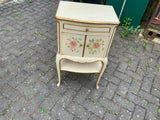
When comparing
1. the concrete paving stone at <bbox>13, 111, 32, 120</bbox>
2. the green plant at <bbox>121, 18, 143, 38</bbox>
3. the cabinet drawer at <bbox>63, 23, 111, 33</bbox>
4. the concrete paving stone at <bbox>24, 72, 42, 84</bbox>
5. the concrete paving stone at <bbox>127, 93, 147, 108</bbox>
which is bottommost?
the concrete paving stone at <bbox>13, 111, 32, 120</bbox>

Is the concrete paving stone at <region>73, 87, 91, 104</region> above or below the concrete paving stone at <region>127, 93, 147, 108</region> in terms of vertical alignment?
below

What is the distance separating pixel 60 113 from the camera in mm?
2172

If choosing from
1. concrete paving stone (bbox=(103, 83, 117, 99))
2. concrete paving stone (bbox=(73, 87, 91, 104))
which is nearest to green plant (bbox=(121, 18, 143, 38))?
concrete paving stone (bbox=(103, 83, 117, 99))

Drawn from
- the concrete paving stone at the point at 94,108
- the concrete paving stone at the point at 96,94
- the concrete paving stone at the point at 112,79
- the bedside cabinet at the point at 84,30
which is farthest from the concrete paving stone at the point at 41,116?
the concrete paving stone at the point at 112,79

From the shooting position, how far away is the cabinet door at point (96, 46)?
6.05 ft

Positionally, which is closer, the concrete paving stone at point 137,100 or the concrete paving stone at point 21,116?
the concrete paving stone at point 21,116

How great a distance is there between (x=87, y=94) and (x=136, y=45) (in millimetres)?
2178

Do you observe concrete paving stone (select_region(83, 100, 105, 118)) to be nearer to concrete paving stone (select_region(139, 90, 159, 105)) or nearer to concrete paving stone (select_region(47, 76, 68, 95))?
concrete paving stone (select_region(47, 76, 68, 95))

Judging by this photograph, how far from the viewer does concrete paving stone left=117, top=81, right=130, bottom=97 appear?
99.9 inches

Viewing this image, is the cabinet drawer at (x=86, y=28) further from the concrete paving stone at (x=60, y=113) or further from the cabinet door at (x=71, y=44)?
the concrete paving stone at (x=60, y=113)

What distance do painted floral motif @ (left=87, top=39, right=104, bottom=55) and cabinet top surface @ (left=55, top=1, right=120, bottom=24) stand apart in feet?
0.99

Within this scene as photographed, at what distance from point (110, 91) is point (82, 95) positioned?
1.82 ft

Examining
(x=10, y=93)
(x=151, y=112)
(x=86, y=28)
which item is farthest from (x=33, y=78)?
(x=151, y=112)

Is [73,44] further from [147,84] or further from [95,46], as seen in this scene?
[147,84]
